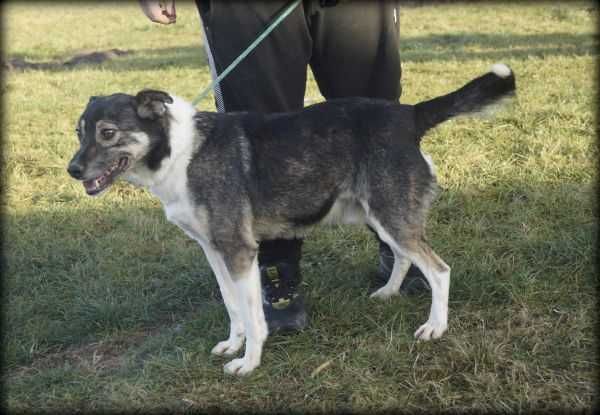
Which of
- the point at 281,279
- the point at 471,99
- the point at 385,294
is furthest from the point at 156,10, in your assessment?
the point at 385,294

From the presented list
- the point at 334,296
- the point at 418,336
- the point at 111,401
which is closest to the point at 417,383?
the point at 418,336

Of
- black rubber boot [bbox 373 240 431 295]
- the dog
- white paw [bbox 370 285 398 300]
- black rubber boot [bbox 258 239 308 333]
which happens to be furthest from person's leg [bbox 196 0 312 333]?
black rubber boot [bbox 373 240 431 295]

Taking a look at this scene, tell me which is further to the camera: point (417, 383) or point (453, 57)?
point (453, 57)

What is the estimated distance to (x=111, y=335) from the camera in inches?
145

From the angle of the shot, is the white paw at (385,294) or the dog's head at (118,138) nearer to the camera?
the dog's head at (118,138)

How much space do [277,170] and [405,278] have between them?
3.87ft

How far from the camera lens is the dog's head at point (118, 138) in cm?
298

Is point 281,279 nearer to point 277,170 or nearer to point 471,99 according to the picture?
point 277,170

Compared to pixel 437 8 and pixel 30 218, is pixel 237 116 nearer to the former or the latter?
pixel 30 218

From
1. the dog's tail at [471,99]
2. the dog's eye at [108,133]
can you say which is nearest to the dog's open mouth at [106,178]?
the dog's eye at [108,133]

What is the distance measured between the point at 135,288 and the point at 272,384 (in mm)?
1470

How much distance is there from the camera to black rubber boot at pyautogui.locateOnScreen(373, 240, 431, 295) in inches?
151

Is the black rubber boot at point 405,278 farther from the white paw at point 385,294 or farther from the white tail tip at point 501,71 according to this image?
the white tail tip at point 501,71

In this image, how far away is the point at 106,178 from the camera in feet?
9.96
